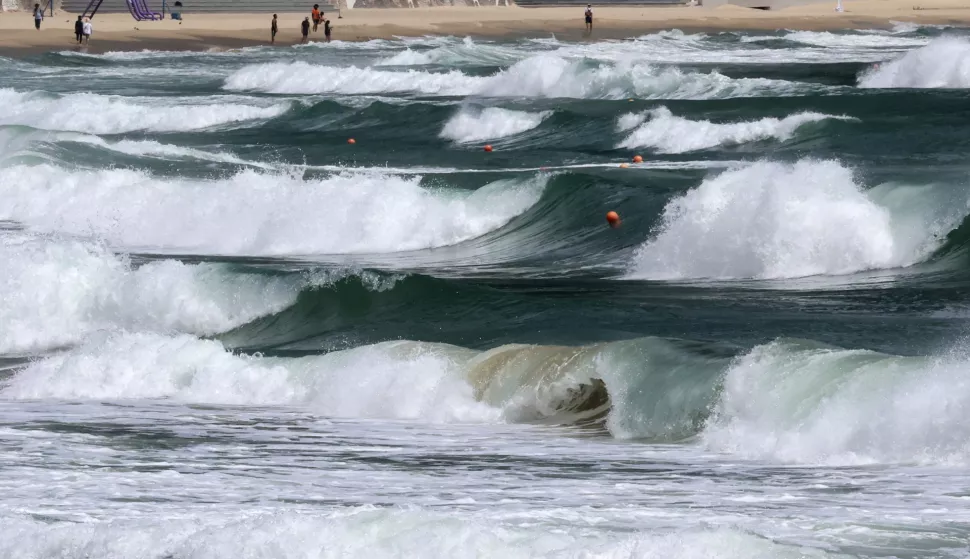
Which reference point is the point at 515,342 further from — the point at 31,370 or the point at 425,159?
the point at 425,159

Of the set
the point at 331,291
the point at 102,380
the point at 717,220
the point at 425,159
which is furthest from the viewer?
the point at 425,159

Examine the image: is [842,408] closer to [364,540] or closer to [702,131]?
[364,540]

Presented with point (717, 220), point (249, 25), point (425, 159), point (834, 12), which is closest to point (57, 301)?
point (717, 220)

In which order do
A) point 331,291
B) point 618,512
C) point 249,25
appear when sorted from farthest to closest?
point 249,25 → point 331,291 → point 618,512

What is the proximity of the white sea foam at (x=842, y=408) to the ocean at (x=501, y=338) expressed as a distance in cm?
2

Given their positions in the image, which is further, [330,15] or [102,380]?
[330,15]

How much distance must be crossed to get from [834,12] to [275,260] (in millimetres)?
69182

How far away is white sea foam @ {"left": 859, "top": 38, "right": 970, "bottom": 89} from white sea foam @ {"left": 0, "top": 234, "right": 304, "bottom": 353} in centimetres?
2703

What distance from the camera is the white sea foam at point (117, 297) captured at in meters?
15.4

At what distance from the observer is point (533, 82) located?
4284cm

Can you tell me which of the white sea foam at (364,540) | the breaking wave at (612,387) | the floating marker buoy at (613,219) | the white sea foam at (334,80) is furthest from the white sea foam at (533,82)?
the white sea foam at (364,540)

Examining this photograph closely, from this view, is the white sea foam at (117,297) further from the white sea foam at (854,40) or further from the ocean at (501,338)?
the white sea foam at (854,40)

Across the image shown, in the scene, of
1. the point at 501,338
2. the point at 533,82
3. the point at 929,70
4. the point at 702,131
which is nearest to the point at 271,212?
the point at 501,338

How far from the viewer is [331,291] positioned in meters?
15.7
